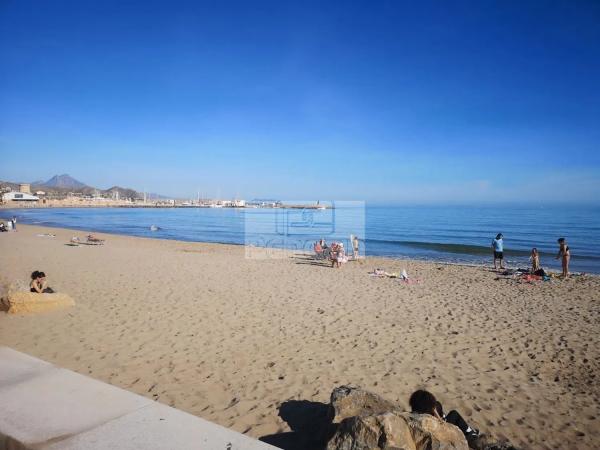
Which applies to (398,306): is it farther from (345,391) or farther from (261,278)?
(345,391)

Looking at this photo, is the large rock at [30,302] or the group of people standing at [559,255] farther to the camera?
the group of people standing at [559,255]

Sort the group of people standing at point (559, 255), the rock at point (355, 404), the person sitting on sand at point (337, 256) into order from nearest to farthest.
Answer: the rock at point (355, 404) → the group of people standing at point (559, 255) → the person sitting on sand at point (337, 256)

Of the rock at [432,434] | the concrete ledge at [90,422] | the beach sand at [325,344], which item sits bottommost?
the beach sand at [325,344]

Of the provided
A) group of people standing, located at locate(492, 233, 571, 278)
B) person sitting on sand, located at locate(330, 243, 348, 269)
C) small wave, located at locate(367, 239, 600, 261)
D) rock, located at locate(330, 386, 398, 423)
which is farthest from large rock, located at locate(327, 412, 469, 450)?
small wave, located at locate(367, 239, 600, 261)

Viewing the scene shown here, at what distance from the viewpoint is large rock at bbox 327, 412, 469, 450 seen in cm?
245

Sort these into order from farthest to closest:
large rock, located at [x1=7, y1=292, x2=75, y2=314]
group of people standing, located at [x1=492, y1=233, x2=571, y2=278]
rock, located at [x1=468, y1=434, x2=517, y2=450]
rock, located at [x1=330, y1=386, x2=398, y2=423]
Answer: group of people standing, located at [x1=492, y1=233, x2=571, y2=278] → large rock, located at [x1=7, y1=292, x2=75, y2=314] → rock, located at [x1=330, y1=386, x2=398, y2=423] → rock, located at [x1=468, y1=434, x2=517, y2=450]

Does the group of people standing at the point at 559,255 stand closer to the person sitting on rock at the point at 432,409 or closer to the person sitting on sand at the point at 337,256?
the person sitting on sand at the point at 337,256

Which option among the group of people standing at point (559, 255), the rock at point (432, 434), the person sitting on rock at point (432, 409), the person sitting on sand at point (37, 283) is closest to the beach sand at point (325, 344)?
the person sitting on rock at point (432, 409)

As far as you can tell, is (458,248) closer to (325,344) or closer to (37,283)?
(325,344)

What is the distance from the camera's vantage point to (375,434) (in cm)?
245

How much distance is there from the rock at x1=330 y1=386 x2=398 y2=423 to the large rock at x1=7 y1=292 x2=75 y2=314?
677 cm

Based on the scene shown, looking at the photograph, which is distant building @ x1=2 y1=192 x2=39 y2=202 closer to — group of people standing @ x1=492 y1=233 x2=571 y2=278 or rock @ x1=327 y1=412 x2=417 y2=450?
group of people standing @ x1=492 y1=233 x2=571 y2=278

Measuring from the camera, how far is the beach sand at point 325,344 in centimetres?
434

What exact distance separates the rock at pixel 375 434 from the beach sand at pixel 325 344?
54.4 inches
